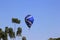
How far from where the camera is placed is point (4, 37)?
2813 inches

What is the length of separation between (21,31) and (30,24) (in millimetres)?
15215

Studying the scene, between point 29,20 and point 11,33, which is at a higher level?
point 29,20

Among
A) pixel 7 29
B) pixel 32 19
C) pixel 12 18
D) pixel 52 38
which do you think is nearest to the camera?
pixel 32 19

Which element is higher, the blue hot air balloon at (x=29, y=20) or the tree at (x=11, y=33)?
the blue hot air balloon at (x=29, y=20)

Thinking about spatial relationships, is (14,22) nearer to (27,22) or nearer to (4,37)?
(4,37)

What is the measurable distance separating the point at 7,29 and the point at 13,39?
3906 millimetres

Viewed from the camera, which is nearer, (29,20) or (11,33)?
(29,20)

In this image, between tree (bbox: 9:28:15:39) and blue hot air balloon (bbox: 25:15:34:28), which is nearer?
blue hot air balloon (bbox: 25:15:34:28)

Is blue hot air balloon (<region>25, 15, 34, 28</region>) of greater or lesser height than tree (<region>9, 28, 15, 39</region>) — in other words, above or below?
above

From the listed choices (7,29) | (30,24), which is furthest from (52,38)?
(30,24)

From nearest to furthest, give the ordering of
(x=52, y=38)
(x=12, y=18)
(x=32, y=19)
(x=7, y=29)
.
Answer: (x=32, y=19) < (x=12, y=18) < (x=7, y=29) < (x=52, y=38)

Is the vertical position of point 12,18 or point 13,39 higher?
point 12,18

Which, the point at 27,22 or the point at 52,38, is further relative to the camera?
the point at 52,38

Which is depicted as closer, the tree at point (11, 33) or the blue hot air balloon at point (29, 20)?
the blue hot air balloon at point (29, 20)
